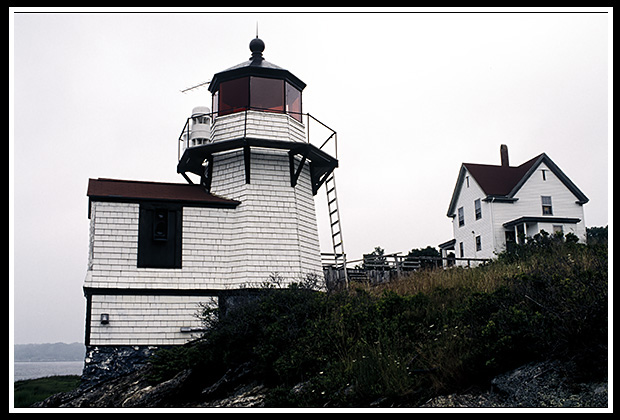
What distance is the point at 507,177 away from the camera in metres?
35.0

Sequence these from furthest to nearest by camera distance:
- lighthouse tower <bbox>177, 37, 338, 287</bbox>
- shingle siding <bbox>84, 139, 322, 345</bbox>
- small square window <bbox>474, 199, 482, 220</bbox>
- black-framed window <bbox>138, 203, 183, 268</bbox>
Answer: small square window <bbox>474, 199, 482, 220</bbox> → lighthouse tower <bbox>177, 37, 338, 287</bbox> → black-framed window <bbox>138, 203, 183, 268</bbox> → shingle siding <bbox>84, 139, 322, 345</bbox>

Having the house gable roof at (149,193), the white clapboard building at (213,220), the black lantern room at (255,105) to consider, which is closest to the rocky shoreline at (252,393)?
the white clapboard building at (213,220)

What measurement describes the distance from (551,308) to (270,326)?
19.3ft

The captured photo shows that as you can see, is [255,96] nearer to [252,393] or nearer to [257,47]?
[257,47]

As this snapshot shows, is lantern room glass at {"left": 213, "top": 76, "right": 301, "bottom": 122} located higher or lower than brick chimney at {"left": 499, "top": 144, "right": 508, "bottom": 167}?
lower

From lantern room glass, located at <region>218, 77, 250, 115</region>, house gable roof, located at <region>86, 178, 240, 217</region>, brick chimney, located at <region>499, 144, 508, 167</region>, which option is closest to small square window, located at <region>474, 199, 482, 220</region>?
brick chimney, located at <region>499, 144, 508, 167</region>

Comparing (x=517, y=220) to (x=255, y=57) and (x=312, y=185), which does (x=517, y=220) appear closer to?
(x=312, y=185)

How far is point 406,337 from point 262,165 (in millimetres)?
8920

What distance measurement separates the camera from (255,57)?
20.9 metres

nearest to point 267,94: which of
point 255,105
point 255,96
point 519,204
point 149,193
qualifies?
point 255,96

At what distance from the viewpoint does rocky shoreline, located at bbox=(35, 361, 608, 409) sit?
28.9 ft

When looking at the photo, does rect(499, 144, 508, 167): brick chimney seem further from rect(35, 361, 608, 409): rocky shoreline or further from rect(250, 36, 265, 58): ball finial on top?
rect(35, 361, 608, 409): rocky shoreline

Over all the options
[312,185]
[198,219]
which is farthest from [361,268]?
[198,219]

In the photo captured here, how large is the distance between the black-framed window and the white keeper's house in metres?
19.0
